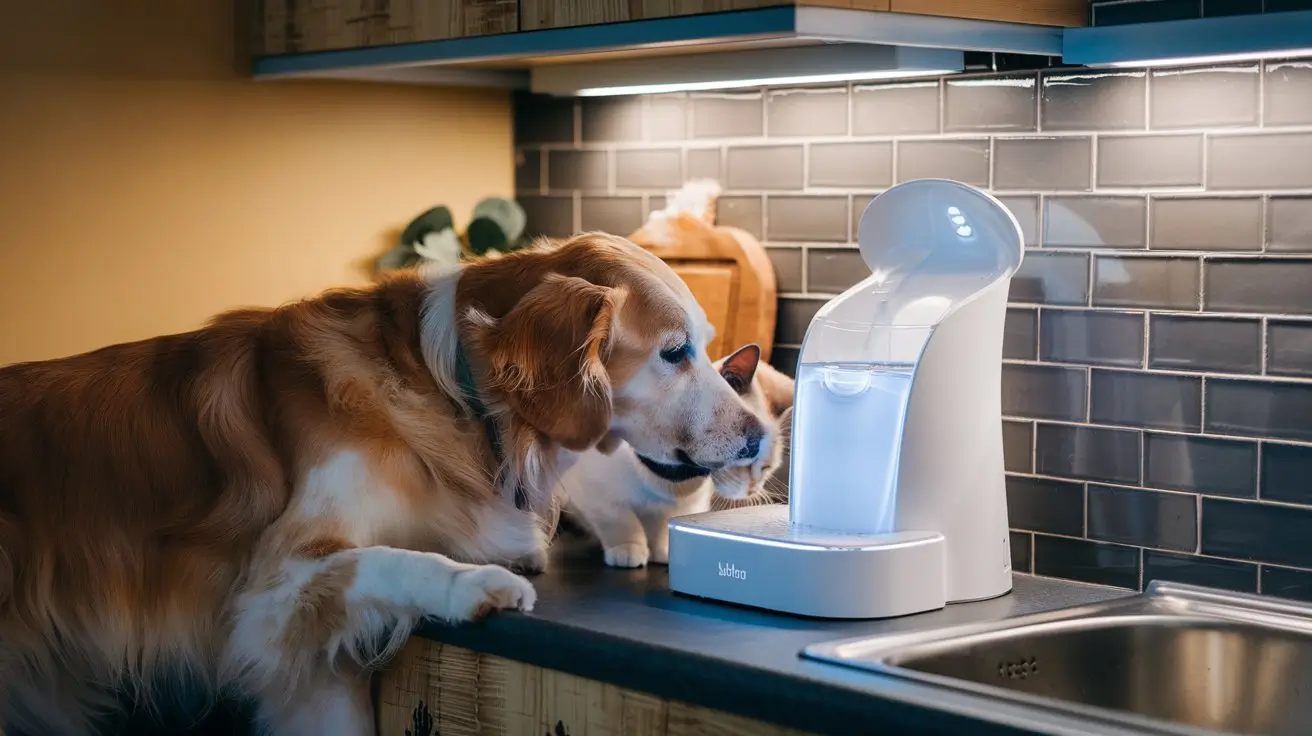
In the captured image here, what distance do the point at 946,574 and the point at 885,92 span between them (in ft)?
2.65

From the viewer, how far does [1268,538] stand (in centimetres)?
189

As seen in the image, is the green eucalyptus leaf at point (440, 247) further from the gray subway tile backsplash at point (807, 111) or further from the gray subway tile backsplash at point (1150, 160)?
the gray subway tile backsplash at point (1150, 160)

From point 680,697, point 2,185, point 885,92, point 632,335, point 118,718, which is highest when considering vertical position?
point 885,92

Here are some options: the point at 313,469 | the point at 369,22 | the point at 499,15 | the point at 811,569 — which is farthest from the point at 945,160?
the point at 313,469

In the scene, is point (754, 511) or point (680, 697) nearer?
point (680, 697)

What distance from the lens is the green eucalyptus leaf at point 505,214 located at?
2.69 metres

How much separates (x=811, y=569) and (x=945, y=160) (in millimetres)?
761

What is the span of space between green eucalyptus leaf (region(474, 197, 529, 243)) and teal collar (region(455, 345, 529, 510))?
0.87m

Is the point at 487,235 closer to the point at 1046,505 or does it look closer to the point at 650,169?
the point at 650,169

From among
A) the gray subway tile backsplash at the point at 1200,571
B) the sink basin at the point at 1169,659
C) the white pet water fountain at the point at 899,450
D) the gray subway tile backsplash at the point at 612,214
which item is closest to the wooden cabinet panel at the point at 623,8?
the white pet water fountain at the point at 899,450

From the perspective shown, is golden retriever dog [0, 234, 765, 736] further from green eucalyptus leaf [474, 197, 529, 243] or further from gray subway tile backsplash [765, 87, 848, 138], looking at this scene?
green eucalyptus leaf [474, 197, 529, 243]

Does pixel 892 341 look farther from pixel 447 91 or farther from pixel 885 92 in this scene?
pixel 447 91

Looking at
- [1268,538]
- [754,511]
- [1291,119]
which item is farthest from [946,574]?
[1291,119]

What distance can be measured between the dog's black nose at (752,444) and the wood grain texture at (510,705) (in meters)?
0.36
